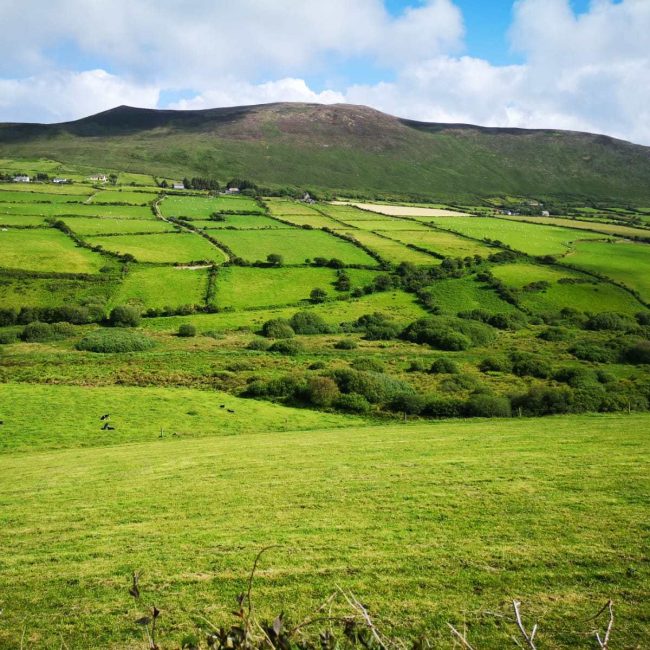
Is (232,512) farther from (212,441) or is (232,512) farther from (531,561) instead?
(212,441)

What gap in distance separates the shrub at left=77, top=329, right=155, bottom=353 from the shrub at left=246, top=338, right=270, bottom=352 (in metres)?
11.3

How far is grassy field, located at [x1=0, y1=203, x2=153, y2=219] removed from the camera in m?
125

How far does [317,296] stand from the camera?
288ft

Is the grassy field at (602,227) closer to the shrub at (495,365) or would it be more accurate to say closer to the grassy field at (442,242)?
the grassy field at (442,242)

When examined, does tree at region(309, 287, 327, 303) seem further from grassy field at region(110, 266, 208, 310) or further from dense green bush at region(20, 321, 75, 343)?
dense green bush at region(20, 321, 75, 343)

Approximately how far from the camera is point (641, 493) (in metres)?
14.7

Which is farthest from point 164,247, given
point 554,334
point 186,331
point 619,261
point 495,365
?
point 619,261

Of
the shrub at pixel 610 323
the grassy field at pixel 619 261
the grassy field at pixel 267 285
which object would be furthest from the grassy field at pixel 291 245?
the grassy field at pixel 619 261

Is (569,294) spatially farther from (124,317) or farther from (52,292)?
(52,292)

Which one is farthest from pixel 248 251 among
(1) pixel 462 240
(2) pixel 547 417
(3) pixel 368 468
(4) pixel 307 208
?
(3) pixel 368 468

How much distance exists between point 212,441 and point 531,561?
2047 centimetres

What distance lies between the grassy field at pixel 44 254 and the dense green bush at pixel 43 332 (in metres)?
21.8

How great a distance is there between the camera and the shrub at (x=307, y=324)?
73375 millimetres

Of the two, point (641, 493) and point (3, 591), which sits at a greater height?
Result: point (641, 493)
